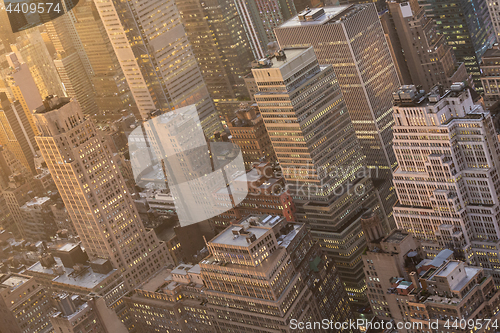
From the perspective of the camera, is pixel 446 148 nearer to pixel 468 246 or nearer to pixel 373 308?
pixel 468 246

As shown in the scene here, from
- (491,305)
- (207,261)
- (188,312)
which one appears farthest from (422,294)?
(188,312)

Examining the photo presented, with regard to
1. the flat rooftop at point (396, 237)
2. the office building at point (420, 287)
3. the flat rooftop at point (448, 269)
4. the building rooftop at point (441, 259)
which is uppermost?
the flat rooftop at point (396, 237)

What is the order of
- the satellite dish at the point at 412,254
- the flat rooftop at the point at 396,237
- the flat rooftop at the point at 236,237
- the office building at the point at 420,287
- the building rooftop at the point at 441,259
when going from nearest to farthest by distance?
1. the office building at the point at 420,287
2. the building rooftop at the point at 441,259
3. the satellite dish at the point at 412,254
4. the flat rooftop at the point at 396,237
5. the flat rooftop at the point at 236,237

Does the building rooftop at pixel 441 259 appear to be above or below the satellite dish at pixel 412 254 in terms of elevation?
above

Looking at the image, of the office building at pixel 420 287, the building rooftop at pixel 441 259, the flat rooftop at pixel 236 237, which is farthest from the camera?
the flat rooftop at pixel 236 237

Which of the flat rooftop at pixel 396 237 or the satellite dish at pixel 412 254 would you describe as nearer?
the satellite dish at pixel 412 254

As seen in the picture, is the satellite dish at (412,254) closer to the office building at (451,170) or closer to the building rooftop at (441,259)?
the building rooftop at (441,259)

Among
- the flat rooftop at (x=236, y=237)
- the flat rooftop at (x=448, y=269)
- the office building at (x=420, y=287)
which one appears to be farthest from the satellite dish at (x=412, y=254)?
the flat rooftop at (x=236, y=237)
